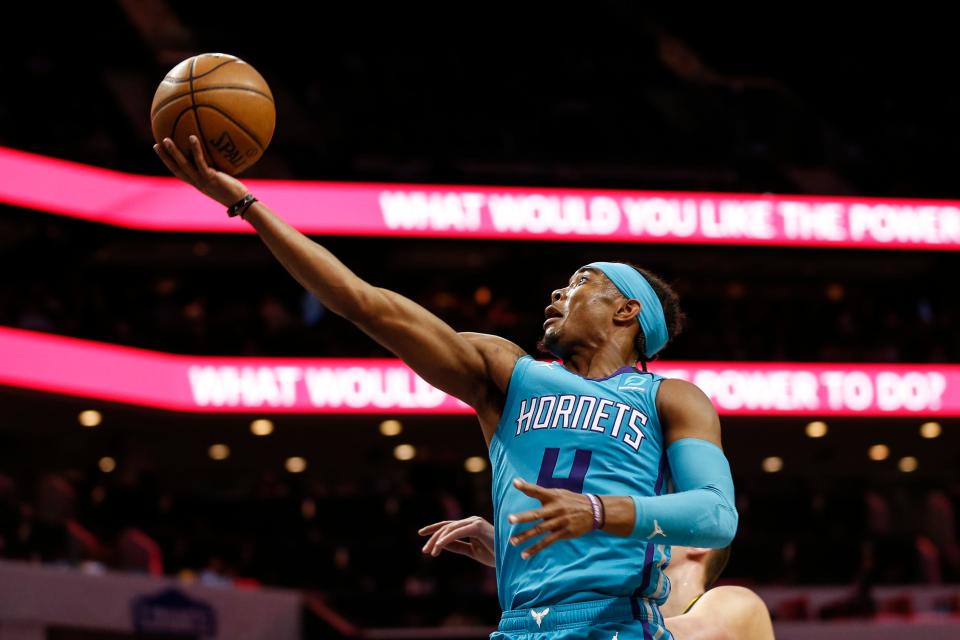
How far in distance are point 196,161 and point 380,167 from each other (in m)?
16.5

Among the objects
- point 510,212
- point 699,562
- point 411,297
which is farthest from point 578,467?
point 411,297

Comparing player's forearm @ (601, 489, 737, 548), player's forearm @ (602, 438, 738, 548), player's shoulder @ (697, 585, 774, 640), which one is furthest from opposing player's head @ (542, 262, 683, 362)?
player's shoulder @ (697, 585, 774, 640)

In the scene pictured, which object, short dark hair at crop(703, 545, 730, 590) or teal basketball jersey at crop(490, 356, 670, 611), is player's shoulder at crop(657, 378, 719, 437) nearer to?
teal basketball jersey at crop(490, 356, 670, 611)

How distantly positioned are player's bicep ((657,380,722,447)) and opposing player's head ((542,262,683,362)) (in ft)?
0.87

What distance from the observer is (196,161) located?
152 inches

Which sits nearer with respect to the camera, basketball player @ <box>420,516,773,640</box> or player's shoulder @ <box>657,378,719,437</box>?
player's shoulder @ <box>657,378,719,437</box>

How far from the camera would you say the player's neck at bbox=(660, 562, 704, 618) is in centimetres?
577

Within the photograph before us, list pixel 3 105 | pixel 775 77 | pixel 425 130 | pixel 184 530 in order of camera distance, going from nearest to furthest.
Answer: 1. pixel 184 530
2. pixel 3 105
3. pixel 425 130
4. pixel 775 77

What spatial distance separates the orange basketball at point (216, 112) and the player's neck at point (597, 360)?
114 centimetres

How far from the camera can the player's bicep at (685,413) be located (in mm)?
3750

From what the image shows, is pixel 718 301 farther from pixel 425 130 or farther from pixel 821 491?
pixel 425 130

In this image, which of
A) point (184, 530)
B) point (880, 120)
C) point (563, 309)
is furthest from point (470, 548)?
point (880, 120)

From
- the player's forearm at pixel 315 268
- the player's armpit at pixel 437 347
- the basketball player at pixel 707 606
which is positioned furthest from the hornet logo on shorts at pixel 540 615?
the basketball player at pixel 707 606

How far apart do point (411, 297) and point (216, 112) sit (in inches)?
669
